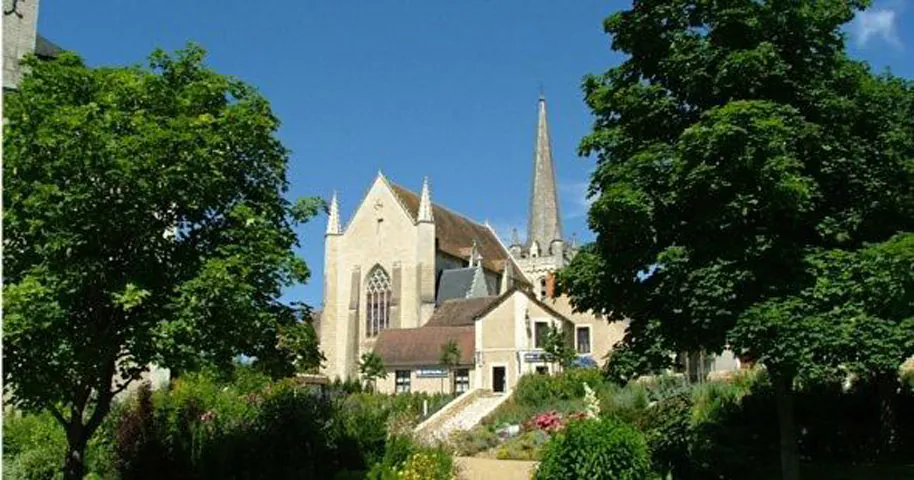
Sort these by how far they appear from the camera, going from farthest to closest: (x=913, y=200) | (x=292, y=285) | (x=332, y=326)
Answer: (x=332, y=326) < (x=913, y=200) < (x=292, y=285)

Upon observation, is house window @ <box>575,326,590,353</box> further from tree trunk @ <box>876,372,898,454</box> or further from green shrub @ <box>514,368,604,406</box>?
tree trunk @ <box>876,372,898,454</box>

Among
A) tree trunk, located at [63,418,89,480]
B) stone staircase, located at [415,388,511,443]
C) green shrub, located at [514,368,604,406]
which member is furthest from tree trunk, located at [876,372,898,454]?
tree trunk, located at [63,418,89,480]

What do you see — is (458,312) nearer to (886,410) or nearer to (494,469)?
(494,469)

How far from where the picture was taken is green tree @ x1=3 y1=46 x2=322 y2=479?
916cm

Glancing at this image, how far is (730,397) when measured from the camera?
20.6 metres

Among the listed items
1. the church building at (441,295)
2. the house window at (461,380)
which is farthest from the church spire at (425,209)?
the house window at (461,380)

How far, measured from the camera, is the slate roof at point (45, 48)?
24.9 metres

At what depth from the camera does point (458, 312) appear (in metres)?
50.0

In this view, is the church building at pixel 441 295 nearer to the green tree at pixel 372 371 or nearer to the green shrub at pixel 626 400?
the green tree at pixel 372 371

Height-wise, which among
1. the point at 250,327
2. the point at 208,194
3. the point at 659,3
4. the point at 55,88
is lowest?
the point at 250,327

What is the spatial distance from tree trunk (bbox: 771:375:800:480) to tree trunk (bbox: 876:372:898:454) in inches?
164

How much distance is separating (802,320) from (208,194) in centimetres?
808

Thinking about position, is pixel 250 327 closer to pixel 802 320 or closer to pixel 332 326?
pixel 802 320

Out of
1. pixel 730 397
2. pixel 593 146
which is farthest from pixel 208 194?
pixel 730 397
